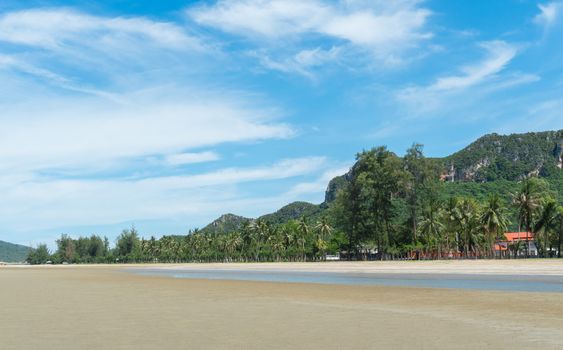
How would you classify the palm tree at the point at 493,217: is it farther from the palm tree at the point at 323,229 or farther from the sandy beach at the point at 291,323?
the sandy beach at the point at 291,323

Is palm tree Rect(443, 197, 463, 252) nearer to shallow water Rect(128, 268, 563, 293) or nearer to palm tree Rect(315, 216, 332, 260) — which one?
palm tree Rect(315, 216, 332, 260)

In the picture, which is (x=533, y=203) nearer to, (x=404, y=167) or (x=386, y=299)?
(x=404, y=167)

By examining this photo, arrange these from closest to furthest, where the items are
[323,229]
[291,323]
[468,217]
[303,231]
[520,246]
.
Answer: [291,323], [468,217], [520,246], [323,229], [303,231]

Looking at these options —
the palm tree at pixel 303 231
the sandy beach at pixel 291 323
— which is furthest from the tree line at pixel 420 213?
the sandy beach at pixel 291 323

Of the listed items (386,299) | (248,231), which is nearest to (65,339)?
(386,299)

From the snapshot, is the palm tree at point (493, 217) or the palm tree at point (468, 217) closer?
the palm tree at point (493, 217)

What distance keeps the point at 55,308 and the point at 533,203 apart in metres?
73.8

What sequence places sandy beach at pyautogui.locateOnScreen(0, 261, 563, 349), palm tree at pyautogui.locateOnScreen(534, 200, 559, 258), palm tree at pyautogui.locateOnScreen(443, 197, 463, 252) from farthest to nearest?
palm tree at pyautogui.locateOnScreen(443, 197, 463, 252)
palm tree at pyautogui.locateOnScreen(534, 200, 559, 258)
sandy beach at pyautogui.locateOnScreen(0, 261, 563, 349)

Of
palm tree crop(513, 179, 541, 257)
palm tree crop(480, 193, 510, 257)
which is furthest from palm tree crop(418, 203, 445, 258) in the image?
palm tree crop(513, 179, 541, 257)

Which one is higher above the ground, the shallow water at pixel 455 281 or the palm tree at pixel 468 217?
the palm tree at pixel 468 217

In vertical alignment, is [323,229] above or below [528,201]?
below

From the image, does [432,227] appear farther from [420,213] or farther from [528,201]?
[528,201]

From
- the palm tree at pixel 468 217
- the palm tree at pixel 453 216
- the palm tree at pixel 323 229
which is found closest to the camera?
the palm tree at pixel 453 216

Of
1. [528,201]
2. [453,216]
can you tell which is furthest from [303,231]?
[528,201]
